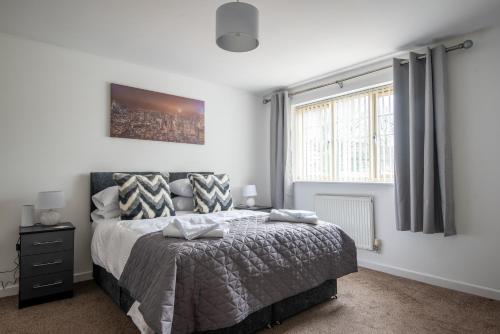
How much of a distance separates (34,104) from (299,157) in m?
3.27

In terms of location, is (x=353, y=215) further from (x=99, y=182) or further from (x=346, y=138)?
(x=99, y=182)

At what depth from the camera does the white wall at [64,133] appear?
2.73 metres

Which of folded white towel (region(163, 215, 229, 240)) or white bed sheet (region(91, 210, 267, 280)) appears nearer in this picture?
folded white towel (region(163, 215, 229, 240))

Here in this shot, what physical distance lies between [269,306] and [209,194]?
1.52 m

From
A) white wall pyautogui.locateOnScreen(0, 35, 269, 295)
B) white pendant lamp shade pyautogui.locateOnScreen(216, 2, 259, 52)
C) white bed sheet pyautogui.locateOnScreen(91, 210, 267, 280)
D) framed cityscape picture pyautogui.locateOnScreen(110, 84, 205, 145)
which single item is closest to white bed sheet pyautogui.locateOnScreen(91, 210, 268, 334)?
white bed sheet pyautogui.locateOnScreen(91, 210, 267, 280)

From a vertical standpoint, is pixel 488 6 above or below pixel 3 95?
above

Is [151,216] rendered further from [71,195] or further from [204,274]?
[204,274]

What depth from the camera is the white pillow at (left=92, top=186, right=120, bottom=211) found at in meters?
2.88

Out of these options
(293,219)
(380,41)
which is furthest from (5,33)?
(380,41)

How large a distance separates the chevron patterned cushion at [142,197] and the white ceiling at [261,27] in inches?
53.3

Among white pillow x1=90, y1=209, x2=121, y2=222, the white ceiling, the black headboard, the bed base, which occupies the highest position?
the white ceiling

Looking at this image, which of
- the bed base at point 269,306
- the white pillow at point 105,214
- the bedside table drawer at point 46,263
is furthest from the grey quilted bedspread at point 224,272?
the white pillow at point 105,214

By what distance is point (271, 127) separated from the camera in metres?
4.54

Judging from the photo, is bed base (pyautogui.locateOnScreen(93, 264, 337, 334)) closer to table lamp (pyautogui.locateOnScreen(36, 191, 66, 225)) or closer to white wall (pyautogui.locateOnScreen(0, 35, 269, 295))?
table lamp (pyautogui.locateOnScreen(36, 191, 66, 225))
